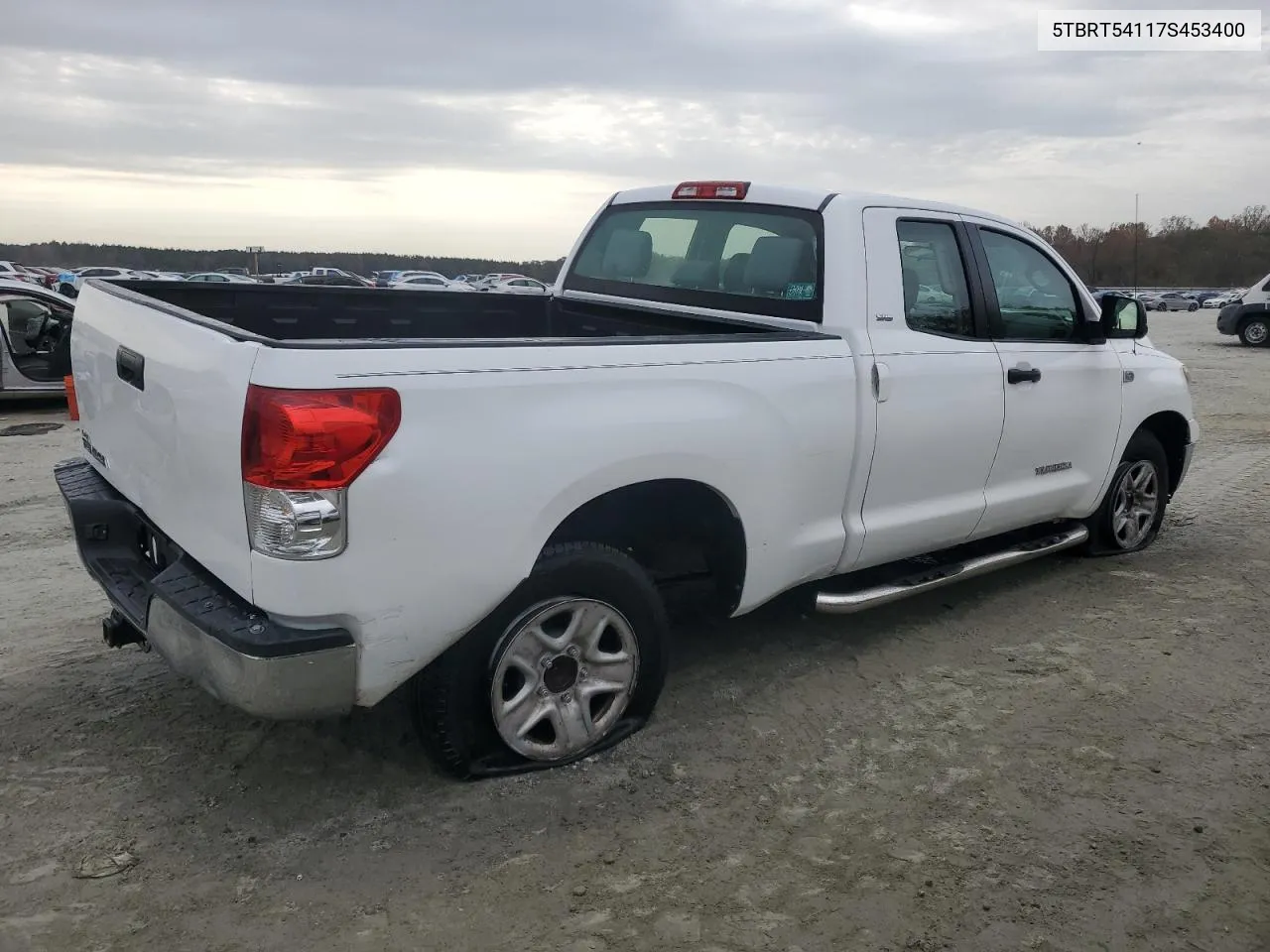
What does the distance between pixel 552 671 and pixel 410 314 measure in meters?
2.47

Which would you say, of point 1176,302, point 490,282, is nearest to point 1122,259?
point 1176,302

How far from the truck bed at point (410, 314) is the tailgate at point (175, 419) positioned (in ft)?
0.97

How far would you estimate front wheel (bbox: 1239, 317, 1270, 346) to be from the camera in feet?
74.7

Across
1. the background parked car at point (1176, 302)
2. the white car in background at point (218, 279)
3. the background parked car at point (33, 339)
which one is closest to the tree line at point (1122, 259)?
the background parked car at point (1176, 302)

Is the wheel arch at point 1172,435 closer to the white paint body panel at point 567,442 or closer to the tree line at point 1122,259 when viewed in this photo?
the white paint body panel at point 567,442

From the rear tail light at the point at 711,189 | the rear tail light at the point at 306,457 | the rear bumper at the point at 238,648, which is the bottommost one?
the rear bumper at the point at 238,648

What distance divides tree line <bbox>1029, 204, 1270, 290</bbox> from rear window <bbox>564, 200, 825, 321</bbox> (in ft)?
305

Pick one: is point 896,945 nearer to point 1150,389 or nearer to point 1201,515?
point 1150,389

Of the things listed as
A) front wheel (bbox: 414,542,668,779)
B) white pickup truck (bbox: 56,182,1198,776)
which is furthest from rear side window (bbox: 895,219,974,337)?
front wheel (bbox: 414,542,668,779)

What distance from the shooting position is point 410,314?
5.12m

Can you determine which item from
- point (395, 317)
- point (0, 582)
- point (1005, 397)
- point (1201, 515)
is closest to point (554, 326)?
point (395, 317)

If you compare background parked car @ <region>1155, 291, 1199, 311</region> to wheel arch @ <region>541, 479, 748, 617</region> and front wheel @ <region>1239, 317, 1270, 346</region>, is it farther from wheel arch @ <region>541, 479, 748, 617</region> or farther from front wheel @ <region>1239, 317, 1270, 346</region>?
wheel arch @ <region>541, 479, 748, 617</region>

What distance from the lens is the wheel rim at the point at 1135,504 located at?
19.0 ft

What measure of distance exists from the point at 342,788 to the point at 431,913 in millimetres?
738
